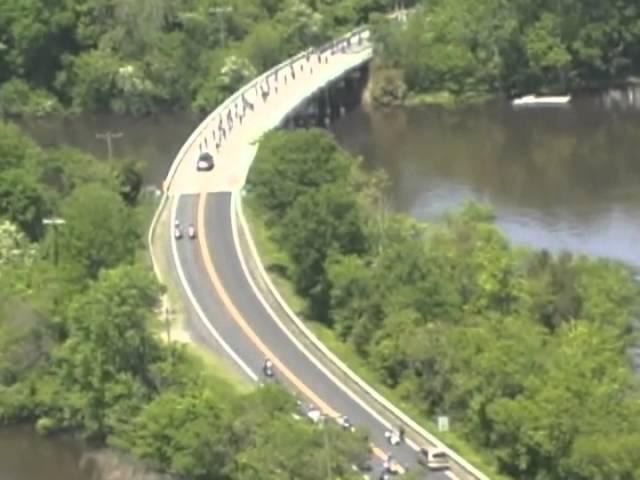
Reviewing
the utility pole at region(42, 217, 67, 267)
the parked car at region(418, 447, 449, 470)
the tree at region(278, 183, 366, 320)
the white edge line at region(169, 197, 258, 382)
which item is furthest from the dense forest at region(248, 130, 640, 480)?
the utility pole at region(42, 217, 67, 267)

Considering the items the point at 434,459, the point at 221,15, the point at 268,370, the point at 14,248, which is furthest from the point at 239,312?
the point at 221,15

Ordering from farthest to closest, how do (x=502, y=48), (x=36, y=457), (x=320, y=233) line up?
1. (x=502, y=48)
2. (x=320, y=233)
3. (x=36, y=457)

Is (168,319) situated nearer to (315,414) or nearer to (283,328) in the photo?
(283,328)

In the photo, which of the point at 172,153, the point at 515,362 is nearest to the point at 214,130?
the point at 172,153

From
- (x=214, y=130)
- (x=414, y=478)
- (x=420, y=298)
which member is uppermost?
(x=214, y=130)

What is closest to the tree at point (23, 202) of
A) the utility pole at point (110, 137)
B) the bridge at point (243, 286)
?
the bridge at point (243, 286)

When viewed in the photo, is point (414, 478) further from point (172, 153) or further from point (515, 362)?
point (172, 153)

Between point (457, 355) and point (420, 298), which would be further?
point (420, 298)
